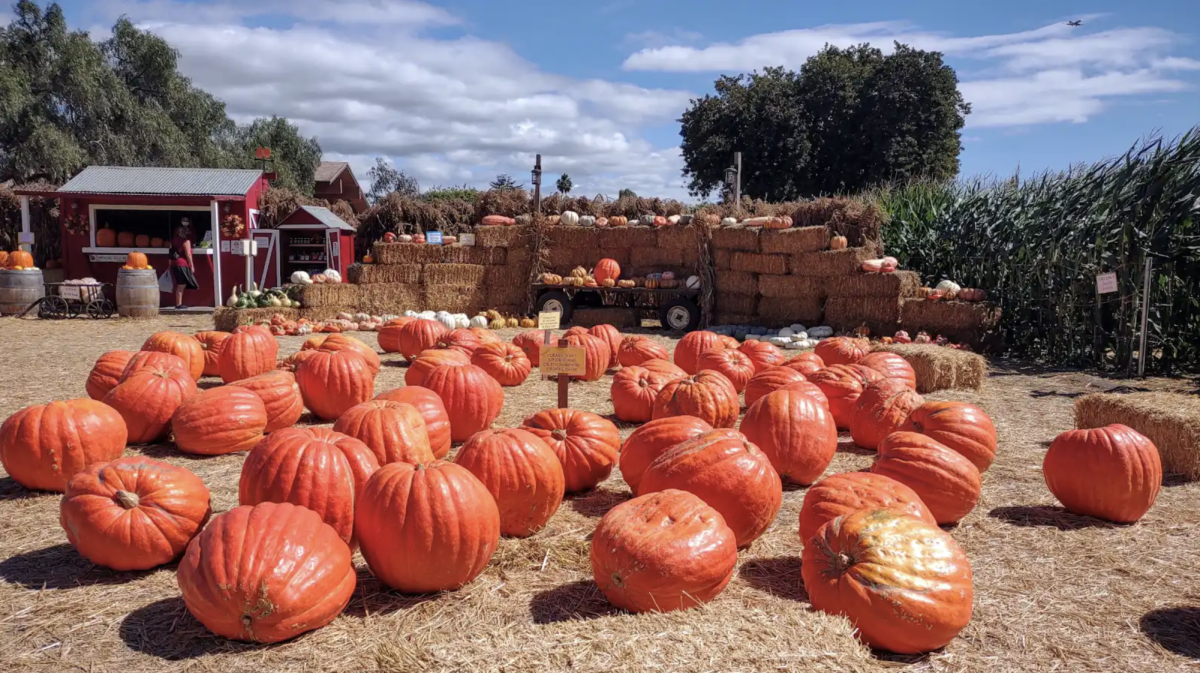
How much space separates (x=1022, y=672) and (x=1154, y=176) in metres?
8.81

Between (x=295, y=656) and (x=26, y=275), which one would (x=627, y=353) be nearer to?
(x=295, y=656)

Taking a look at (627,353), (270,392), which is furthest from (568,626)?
(627,353)

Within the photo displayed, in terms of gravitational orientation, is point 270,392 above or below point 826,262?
below

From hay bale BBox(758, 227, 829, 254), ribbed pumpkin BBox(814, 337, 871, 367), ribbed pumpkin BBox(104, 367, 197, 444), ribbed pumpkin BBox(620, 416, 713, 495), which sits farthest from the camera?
hay bale BBox(758, 227, 829, 254)

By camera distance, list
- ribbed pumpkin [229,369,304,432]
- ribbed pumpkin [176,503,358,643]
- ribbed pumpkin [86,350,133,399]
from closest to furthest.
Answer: ribbed pumpkin [176,503,358,643] → ribbed pumpkin [229,369,304,432] → ribbed pumpkin [86,350,133,399]

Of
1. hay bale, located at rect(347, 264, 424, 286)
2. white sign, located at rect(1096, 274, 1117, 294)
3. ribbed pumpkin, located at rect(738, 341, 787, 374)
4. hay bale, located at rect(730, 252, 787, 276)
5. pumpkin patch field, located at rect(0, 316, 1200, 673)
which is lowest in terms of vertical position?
pumpkin patch field, located at rect(0, 316, 1200, 673)

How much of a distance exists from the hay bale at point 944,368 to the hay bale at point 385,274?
428 inches

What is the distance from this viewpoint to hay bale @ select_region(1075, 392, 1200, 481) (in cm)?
491

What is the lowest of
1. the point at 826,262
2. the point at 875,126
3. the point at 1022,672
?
the point at 1022,672

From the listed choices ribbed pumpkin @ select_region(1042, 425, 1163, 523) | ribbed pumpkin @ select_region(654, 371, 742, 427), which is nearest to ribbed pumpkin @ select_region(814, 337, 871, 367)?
ribbed pumpkin @ select_region(654, 371, 742, 427)

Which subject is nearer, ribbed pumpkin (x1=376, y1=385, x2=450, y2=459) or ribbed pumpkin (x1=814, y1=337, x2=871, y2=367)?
ribbed pumpkin (x1=376, y1=385, x2=450, y2=459)

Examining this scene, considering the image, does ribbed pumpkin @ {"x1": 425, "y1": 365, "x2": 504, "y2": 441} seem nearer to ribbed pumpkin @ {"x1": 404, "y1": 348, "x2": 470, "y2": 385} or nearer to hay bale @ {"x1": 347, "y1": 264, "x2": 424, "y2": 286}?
ribbed pumpkin @ {"x1": 404, "y1": 348, "x2": 470, "y2": 385}

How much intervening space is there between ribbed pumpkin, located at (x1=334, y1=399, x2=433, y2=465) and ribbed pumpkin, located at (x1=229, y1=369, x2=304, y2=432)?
4.95ft

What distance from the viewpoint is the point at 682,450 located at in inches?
146
